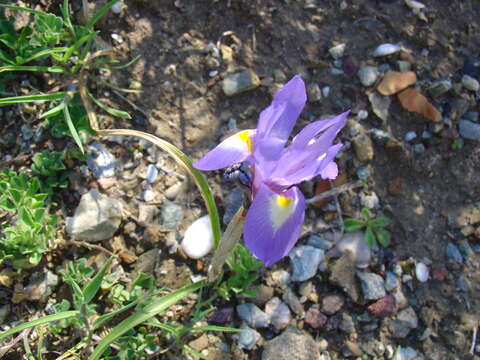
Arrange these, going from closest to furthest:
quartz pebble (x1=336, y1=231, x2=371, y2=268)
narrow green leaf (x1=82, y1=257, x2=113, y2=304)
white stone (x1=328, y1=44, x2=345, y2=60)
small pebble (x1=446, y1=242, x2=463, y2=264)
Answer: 1. narrow green leaf (x1=82, y1=257, x2=113, y2=304)
2. quartz pebble (x1=336, y1=231, x2=371, y2=268)
3. small pebble (x1=446, y1=242, x2=463, y2=264)
4. white stone (x1=328, y1=44, x2=345, y2=60)

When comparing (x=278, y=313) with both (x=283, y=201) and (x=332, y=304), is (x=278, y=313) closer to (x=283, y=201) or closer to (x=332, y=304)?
(x=332, y=304)

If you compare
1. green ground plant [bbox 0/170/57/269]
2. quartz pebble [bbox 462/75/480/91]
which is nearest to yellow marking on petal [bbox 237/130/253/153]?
green ground plant [bbox 0/170/57/269]

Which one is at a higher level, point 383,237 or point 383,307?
point 383,237

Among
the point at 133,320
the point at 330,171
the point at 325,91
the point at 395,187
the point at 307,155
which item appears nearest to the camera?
the point at 307,155

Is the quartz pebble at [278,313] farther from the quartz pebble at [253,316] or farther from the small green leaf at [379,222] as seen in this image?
the small green leaf at [379,222]

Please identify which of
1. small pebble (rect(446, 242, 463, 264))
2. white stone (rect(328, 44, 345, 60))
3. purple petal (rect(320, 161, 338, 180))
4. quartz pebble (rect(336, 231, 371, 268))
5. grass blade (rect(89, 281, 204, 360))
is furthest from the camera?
white stone (rect(328, 44, 345, 60))

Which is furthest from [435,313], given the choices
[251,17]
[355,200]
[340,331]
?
[251,17]

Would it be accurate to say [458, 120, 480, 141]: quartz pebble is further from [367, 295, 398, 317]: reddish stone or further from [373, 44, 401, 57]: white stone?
[367, 295, 398, 317]: reddish stone

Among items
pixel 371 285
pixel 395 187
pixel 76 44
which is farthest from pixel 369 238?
pixel 76 44

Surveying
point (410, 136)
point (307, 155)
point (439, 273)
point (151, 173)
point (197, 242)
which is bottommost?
point (439, 273)
